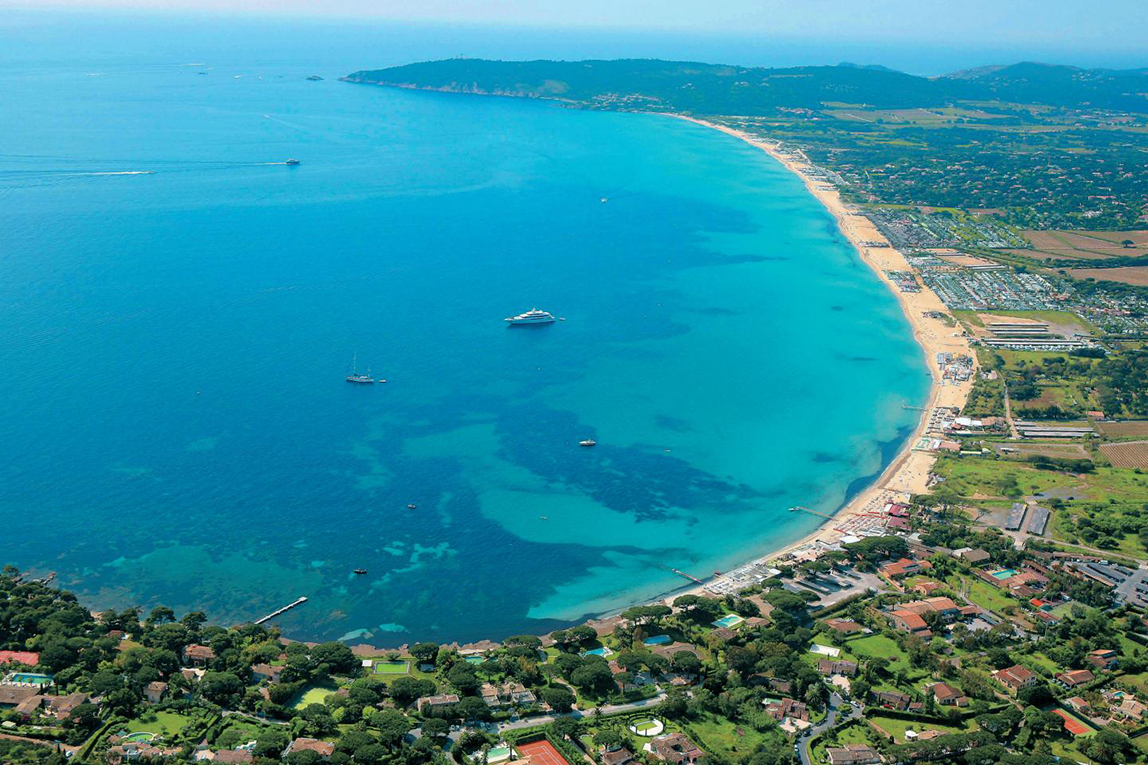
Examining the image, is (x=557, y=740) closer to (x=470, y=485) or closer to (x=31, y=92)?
(x=470, y=485)

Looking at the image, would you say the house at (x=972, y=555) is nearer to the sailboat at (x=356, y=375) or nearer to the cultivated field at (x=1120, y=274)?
the sailboat at (x=356, y=375)

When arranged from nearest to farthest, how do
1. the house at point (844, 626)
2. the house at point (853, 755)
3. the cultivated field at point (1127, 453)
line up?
the house at point (853, 755) < the house at point (844, 626) < the cultivated field at point (1127, 453)

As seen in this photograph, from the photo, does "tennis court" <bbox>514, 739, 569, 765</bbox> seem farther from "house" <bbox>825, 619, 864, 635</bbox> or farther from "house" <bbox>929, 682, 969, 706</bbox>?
"house" <bbox>929, 682, 969, 706</bbox>

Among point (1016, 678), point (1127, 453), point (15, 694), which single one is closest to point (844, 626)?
point (1016, 678)

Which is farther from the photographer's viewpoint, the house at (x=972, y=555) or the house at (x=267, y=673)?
the house at (x=972, y=555)

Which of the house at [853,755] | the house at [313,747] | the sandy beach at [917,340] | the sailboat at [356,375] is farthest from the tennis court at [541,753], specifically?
the sailboat at [356,375]

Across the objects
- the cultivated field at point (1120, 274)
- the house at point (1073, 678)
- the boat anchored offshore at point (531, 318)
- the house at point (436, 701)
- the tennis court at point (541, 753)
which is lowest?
the tennis court at point (541, 753)

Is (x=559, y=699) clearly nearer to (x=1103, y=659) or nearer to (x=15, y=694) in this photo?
(x=15, y=694)

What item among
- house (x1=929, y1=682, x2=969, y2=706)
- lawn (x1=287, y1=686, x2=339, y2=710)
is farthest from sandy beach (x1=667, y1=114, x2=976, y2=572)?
lawn (x1=287, y1=686, x2=339, y2=710)
